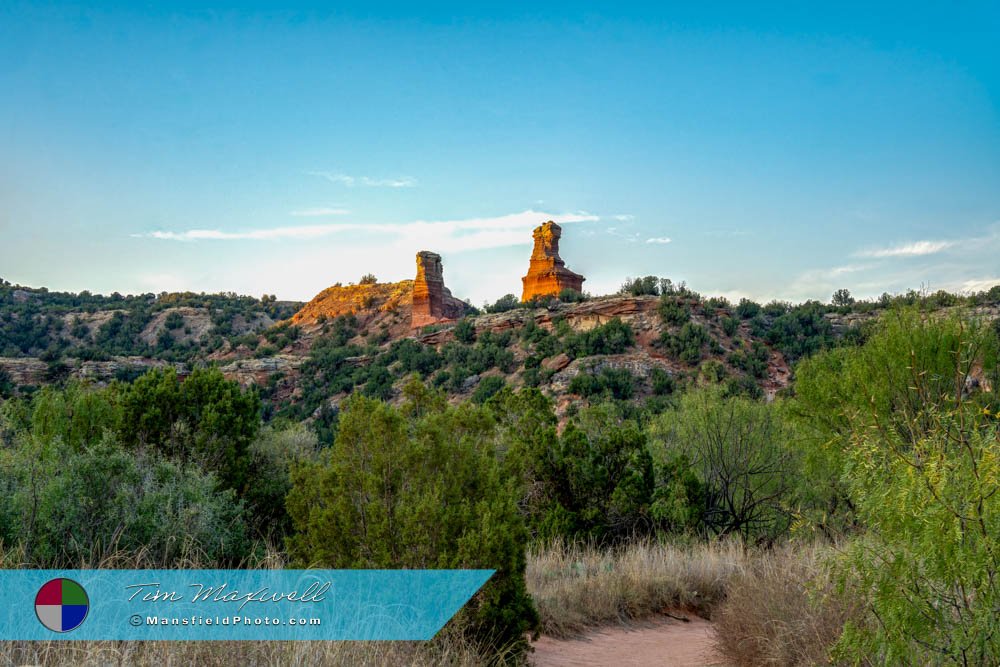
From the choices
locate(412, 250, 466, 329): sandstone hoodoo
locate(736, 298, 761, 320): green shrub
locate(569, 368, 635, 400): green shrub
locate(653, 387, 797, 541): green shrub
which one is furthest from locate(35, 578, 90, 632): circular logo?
locate(412, 250, 466, 329): sandstone hoodoo

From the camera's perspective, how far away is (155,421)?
9.92 meters

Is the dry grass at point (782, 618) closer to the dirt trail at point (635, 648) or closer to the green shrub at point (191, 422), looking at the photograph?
the dirt trail at point (635, 648)

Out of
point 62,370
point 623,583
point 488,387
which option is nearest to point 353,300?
point 62,370

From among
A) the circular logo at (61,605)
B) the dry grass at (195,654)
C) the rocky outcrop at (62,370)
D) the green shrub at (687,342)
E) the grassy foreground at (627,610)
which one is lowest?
the grassy foreground at (627,610)

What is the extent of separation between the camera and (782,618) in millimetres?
5770

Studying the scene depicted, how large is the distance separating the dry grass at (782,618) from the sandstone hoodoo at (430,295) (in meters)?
44.3

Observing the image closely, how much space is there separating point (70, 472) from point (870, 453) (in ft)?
21.0

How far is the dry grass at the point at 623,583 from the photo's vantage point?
293 inches

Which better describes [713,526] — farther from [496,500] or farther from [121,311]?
[121,311]

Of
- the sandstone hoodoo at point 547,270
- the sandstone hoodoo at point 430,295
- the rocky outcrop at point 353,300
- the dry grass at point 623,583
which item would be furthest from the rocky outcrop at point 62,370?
the dry grass at point 623,583

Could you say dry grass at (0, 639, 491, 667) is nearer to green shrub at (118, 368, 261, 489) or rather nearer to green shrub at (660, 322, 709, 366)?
green shrub at (118, 368, 261, 489)

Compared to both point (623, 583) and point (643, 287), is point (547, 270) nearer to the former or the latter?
point (643, 287)

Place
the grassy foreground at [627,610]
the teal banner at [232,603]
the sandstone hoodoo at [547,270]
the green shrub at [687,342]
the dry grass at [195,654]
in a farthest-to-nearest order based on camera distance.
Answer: the sandstone hoodoo at [547,270]
the green shrub at [687,342]
the teal banner at [232,603]
the grassy foreground at [627,610]
the dry grass at [195,654]

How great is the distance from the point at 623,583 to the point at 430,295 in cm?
4542
